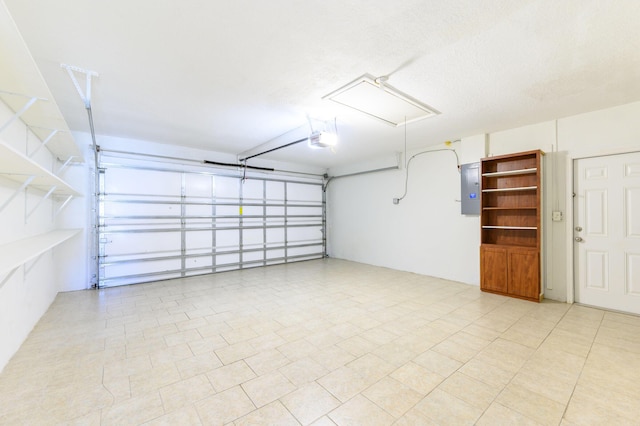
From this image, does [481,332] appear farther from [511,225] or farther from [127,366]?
[127,366]

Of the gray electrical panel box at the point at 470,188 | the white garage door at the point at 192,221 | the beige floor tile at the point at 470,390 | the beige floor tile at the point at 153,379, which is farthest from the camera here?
the white garage door at the point at 192,221

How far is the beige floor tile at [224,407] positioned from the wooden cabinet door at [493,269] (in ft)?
13.4

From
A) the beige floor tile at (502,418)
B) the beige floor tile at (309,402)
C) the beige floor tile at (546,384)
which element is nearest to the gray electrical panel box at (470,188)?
the beige floor tile at (546,384)

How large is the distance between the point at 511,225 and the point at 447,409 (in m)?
3.61

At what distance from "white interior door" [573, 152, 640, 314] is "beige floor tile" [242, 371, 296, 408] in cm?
431

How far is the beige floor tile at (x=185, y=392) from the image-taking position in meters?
1.81

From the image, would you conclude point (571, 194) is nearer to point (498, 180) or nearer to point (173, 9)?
point (498, 180)

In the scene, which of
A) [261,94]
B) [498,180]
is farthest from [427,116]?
[261,94]

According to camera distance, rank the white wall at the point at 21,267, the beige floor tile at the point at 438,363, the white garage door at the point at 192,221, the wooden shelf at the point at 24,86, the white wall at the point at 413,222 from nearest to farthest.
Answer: the wooden shelf at the point at 24,86
the beige floor tile at the point at 438,363
the white wall at the point at 21,267
the white garage door at the point at 192,221
the white wall at the point at 413,222

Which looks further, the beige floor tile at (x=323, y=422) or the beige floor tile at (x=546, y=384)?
the beige floor tile at (x=546, y=384)

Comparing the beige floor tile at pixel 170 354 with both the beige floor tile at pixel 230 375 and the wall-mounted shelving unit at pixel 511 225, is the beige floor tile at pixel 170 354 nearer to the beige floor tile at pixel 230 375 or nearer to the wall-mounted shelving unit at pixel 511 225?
the beige floor tile at pixel 230 375

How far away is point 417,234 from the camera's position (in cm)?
578

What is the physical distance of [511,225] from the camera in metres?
4.36

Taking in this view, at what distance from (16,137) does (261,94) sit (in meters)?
2.36
